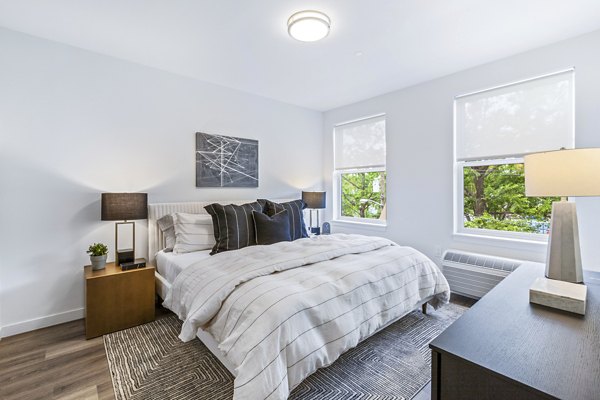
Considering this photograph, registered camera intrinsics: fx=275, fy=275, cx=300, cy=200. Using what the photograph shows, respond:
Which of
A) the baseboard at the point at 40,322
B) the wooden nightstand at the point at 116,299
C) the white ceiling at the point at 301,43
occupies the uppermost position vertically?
the white ceiling at the point at 301,43

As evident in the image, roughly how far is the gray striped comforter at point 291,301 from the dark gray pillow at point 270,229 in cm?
35

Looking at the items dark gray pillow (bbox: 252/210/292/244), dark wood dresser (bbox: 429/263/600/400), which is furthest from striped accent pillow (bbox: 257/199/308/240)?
dark wood dresser (bbox: 429/263/600/400)

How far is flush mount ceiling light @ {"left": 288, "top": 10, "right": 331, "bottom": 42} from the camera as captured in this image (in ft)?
6.88

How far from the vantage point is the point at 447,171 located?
3.28m

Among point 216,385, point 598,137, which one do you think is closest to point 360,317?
point 216,385

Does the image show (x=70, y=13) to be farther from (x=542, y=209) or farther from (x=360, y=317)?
(x=542, y=209)

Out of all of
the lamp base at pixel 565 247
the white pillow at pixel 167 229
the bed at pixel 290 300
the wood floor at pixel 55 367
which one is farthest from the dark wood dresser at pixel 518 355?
the white pillow at pixel 167 229

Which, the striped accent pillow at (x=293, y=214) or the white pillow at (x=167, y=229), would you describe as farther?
the striped accent pillow at (x=293, y=214)

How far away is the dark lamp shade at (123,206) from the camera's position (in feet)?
8.04

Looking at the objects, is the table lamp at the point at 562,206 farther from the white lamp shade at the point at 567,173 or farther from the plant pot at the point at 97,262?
the plant pot at the point at 97,262

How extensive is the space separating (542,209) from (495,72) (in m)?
1.49

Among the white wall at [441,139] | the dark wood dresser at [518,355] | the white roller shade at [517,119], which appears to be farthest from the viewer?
the white roller shade at [517,119]

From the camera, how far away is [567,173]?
142 centimetres

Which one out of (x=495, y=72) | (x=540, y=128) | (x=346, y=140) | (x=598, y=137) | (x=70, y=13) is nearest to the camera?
(x=70, y=13)
